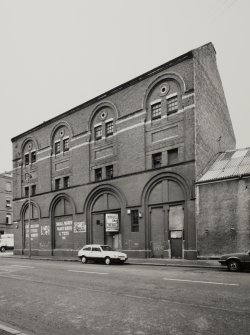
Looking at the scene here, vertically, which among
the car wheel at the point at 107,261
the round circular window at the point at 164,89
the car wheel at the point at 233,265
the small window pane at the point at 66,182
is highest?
the round circular window at the point at 164,89

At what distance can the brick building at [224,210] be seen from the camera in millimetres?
23000

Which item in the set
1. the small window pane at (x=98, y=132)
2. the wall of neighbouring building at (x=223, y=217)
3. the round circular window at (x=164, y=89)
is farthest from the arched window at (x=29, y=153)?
the wall of neighbouring building at (x=223, y=217)

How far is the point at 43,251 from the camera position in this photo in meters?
37.8

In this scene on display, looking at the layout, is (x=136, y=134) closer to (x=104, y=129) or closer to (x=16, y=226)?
(x=104, y=129)

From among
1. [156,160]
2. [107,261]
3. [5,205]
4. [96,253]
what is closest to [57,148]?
[156,160]

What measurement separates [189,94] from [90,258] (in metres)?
14.3

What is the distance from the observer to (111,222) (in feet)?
96.9

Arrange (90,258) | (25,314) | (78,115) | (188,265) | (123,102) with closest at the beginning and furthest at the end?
(25,314)
(188,265)
(90,258)
(123,102)
(78,115)

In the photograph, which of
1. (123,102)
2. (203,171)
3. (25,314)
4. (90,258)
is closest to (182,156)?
(203,171)

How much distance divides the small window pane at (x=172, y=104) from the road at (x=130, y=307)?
1662 centimetres

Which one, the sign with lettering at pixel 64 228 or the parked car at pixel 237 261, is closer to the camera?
the parked car at pixel 237 261

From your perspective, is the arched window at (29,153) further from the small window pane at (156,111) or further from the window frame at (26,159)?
the small window pane at (156,111)

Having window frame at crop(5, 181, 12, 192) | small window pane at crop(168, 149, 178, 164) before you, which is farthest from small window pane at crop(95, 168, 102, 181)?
window frame at crop(5, 181, 12, 192)

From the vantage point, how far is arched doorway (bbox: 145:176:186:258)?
26.2m
